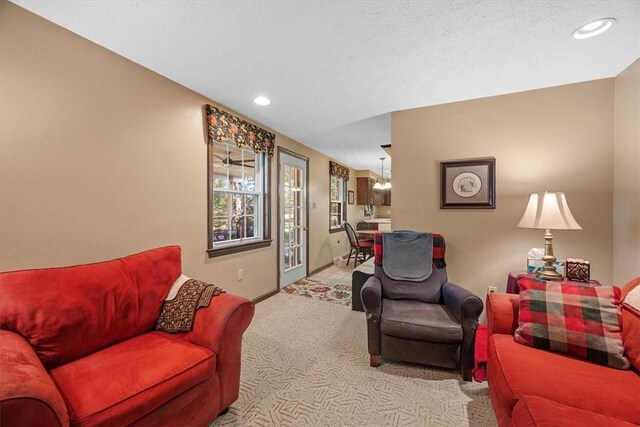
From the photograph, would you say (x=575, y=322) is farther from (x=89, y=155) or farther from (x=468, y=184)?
(x=89, y=155)

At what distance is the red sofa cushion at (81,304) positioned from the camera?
4.10ft

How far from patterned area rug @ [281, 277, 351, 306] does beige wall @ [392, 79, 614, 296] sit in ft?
4.32

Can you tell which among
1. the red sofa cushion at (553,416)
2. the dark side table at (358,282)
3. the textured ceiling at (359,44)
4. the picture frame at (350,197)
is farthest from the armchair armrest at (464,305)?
the picture frame at (350,197)

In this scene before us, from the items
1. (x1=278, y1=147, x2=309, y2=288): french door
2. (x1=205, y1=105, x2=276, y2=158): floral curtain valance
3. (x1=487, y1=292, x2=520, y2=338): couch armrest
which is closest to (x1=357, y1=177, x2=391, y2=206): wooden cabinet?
(x1=278, y1=147, x2=309, y2=288): french door

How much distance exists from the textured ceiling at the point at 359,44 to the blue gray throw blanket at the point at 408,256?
1433mm

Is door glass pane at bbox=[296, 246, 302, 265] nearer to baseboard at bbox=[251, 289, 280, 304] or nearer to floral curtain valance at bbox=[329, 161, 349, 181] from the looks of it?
baseboard at bbox=[251, 289, 280, 304]

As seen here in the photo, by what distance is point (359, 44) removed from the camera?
181cm

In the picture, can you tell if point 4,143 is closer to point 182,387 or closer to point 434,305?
point 182,387

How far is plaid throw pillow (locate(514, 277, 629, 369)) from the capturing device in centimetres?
127

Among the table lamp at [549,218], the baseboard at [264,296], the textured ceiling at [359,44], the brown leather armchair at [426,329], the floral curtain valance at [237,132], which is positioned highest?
the textured ceiling at [359,44]

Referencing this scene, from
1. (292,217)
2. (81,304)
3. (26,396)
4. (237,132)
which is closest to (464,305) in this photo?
(26,396)

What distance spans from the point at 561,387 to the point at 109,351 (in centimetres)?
217

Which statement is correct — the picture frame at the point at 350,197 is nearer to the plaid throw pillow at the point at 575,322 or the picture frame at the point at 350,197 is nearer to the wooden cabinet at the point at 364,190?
the wooden cabinet at the point at 364,190

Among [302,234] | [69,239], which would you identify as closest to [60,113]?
[69,239]
